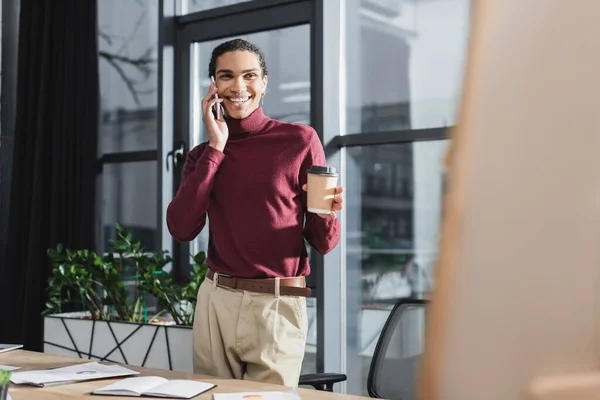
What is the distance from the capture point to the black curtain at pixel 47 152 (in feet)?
11.5

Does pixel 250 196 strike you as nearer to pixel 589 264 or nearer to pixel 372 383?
pixel 372 383

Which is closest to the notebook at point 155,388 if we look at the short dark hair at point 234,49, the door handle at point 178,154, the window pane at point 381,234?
A: the short dark hair at point 234,49

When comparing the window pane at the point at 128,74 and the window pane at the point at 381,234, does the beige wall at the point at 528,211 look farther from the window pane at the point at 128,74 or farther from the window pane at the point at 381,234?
the window pane at the point at 128,74

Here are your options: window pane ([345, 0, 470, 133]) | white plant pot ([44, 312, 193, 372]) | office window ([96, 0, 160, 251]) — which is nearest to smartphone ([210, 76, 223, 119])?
white plant pot ([44, 312, 193, 372])

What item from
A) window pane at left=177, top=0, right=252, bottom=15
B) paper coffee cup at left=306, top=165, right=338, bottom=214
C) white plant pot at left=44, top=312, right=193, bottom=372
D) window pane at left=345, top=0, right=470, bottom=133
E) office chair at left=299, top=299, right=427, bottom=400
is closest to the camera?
paper coffee cup at left=306, top=165, right=338, bottom=214

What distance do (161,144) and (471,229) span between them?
320 cm

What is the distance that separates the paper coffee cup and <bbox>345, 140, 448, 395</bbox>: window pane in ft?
3.96

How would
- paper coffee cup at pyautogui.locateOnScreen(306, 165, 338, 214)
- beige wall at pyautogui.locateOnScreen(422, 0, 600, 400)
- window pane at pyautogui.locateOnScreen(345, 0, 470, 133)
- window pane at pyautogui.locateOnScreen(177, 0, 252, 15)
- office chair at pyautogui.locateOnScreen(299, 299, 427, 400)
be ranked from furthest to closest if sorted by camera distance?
window pane at pyautogui.locateOnScreen(177, 0, 252, 15) → window pane at pyautogui.locateOnScreen(345, 0, 470, 133) → office chair at pyautogui.locateOnScreen(299, 299, 427, 400) → paper coffee cup at pyautogui.locateOnScreen(306, 165, 338, 214) → beige wall at pyautogui.locateOnScreen(422, 0, 600, 400)

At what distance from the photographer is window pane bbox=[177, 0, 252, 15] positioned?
3344 millimetres

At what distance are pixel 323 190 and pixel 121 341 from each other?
1.41 m

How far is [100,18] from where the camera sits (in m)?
3.71

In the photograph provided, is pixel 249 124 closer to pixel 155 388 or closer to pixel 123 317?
pixel 155 388

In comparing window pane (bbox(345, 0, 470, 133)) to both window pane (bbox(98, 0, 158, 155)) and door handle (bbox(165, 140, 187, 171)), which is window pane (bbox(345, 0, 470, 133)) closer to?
door handle (bbox(165, 140, 187, 171))

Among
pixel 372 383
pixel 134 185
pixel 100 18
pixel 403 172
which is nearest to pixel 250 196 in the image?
pixel 372 383
